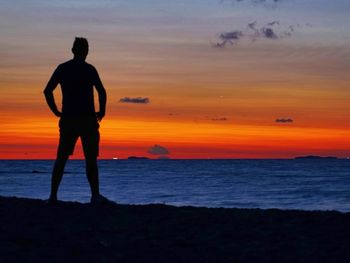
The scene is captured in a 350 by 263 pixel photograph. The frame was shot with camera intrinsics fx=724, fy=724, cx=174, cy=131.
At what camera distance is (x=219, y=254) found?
7418 mm

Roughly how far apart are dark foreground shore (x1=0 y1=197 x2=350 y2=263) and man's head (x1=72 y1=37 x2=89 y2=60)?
2.16 m

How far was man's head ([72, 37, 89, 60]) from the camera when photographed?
10242 millimetres

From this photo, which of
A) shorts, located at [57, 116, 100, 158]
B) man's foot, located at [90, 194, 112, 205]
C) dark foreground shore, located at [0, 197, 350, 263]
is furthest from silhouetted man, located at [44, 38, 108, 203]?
dark foreground shore, located at [0, 197, 350, 263]

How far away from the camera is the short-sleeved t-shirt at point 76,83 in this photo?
1024 centimetres

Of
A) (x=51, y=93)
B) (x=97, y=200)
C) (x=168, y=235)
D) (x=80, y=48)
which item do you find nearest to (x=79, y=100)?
(x=51, y=93)

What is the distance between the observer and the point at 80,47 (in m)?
10.3

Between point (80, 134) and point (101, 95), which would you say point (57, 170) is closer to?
point (80, 134)

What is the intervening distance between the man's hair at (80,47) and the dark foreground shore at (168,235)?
86.3 inches

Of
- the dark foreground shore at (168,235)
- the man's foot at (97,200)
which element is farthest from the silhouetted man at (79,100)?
the dark foreground shore at (168,235)

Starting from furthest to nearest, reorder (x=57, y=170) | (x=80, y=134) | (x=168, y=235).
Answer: (x=57, y=170)
(x=80, y=134)
(x=168, y=235)

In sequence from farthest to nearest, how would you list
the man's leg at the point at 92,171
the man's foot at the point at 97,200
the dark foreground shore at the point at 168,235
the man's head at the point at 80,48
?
the man's foot at the point at 97,200, the man's leg at the point at 92,171, the man's head at the point at 80,48, the dark foreground shore at the point at 168,235

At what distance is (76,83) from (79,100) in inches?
9.6

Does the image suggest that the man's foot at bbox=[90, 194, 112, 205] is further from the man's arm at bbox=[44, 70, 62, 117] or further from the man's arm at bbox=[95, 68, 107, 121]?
the man's arm at bbox=[44, 70, 62, 117]

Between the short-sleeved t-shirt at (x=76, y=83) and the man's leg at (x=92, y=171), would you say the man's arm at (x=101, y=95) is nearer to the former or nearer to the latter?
the short-sleeved t-shirt at (x=76, y=83)
